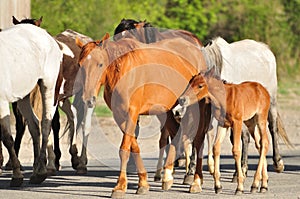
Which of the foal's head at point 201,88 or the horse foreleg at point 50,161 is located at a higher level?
the foal's head at point 201,88

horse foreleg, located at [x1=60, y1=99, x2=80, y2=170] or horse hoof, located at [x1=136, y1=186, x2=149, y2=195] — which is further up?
horse hoof, located at [x1=136, y1=186, x2=149, y2=195]

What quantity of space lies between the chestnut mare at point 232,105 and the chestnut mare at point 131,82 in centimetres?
60

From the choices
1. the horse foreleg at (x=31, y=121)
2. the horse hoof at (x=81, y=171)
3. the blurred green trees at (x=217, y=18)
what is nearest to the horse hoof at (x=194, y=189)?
the horse foreleg at (x=31, y=121)

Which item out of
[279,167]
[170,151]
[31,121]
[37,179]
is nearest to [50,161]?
[31,121]

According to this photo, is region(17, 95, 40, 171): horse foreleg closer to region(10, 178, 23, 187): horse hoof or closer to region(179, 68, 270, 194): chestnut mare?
region(10, 178, 23, 187): horse hoof

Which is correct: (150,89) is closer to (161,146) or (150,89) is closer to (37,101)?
(161,146)

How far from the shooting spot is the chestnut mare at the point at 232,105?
11359 mm

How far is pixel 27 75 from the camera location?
12.5 m

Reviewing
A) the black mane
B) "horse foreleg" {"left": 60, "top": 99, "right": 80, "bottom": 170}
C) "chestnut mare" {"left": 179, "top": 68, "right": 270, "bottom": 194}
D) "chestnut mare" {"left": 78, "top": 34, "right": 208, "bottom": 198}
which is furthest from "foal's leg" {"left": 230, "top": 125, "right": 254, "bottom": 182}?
"horse foreleg" {"left": 60, "top": 99, "right": 80, "bottom": 170}

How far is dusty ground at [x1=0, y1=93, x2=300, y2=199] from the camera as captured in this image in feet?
38.6

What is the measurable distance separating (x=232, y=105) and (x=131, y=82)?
1.21 m

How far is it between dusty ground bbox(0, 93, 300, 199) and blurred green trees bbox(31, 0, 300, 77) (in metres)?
8.31

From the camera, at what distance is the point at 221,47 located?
45.9 ft

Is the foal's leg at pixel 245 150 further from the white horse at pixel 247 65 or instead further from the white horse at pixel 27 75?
the white horse at pixel 27 75
